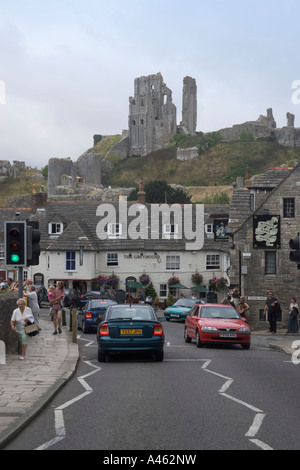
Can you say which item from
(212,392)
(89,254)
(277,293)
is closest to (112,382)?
(212,392)

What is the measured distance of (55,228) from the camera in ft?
180

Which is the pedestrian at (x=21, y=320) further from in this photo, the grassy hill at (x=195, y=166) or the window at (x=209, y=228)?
the grassy hill at (x=195, y=166)

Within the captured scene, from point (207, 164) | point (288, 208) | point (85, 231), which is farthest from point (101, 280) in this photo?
point (207, 164)

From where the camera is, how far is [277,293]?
3534 cm

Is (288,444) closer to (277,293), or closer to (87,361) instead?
(87,361)

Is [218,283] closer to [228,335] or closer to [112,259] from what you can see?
[112,259]

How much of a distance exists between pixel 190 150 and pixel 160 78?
19.7 m

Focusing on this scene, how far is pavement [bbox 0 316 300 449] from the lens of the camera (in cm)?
880

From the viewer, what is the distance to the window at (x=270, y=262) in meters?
35.8

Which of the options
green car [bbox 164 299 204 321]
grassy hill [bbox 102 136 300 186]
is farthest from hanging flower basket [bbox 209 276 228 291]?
grassy hill [bbox 102 136 300 186]

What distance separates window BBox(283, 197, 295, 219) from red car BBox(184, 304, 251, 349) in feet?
51.4

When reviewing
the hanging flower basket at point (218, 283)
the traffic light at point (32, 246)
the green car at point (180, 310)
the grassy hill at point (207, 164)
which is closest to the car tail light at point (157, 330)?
the traffic light at point (32, 246)

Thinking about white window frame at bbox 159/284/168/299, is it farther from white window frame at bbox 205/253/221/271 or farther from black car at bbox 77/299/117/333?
black car at bbox 77/299/117/333

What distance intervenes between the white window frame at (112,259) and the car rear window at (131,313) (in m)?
36.2
